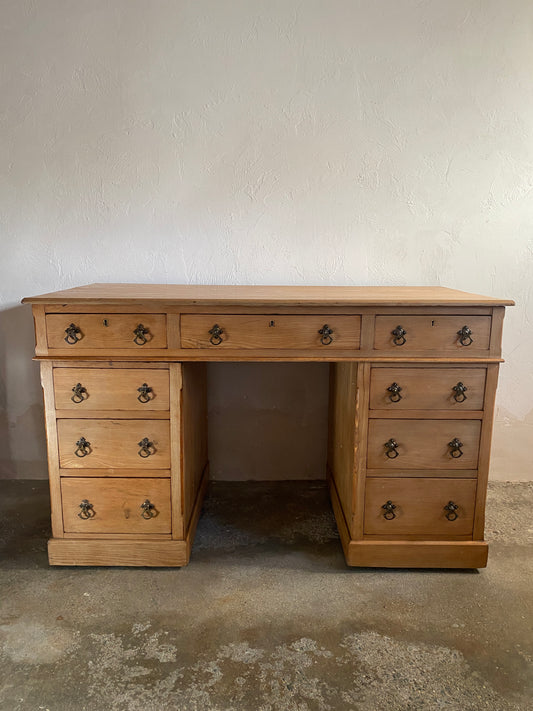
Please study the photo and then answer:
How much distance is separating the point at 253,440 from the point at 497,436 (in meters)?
1.26

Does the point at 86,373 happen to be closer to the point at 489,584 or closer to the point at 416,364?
the point at 416,364

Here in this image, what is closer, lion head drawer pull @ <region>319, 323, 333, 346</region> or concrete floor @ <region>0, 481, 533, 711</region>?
concrete floor @ <region>0, 481, 533, 711</region>

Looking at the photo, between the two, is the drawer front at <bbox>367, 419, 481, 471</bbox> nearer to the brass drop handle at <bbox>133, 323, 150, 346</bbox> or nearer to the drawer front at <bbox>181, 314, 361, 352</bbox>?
the drawer front at <bbox>181, 314, 361, 352</bbox>

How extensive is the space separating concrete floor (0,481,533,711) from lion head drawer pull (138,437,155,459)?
0.45 m

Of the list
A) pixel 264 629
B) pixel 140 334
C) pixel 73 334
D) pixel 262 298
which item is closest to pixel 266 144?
pixel 262 298

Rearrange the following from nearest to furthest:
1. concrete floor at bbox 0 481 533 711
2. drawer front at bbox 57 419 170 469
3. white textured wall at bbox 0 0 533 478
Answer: concrete floor at bbox 0 481 533 711
drawer front at bbox 57 419 170 469
white textured wall at bbox 0 0 533 478

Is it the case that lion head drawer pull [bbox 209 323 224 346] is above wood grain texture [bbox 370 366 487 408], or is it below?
above

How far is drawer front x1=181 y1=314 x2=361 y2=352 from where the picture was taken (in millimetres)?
1830

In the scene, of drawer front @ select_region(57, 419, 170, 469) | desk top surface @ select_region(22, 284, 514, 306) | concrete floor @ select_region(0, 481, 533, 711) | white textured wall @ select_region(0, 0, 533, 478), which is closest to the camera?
concrete floor @ select_region(0, 481, 533, 711)

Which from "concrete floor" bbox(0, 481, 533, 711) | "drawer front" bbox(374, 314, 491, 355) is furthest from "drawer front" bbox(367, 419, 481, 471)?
"concrete floor" bbox(0, 481, 533, 711)

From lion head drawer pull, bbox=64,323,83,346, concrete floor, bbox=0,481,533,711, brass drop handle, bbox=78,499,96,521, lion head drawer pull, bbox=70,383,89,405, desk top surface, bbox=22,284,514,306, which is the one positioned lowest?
concrete floor, bbox=0,481,533,711

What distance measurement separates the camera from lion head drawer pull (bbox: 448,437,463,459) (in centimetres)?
191

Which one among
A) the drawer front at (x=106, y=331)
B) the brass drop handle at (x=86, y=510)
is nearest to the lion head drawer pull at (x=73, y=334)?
the drawer front at (x=106, y=331)

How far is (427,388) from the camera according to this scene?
189 centimetres
